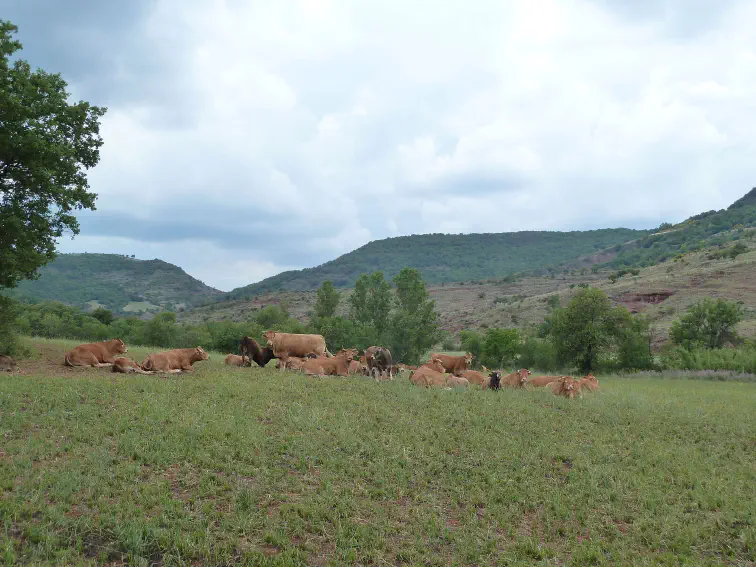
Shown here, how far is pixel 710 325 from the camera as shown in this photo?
1895 inches

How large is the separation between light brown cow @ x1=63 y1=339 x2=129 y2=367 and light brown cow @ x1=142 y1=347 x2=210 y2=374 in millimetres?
1435

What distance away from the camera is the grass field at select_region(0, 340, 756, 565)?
6.35 meters

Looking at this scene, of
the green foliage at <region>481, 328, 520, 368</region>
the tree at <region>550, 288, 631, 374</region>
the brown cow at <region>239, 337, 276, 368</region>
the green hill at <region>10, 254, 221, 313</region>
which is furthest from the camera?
the green hill at <region>10, 254, 221, 313</region>

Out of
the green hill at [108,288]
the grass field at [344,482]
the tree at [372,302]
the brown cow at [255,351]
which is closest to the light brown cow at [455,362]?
the brown cow at [255,351]

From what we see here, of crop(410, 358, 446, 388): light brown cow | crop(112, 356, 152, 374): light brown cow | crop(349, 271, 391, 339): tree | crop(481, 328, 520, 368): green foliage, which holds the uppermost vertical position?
crop(349, 271, 391, 339): tree

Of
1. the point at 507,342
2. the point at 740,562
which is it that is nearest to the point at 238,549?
the point at 740,562

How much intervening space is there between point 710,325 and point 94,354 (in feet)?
166

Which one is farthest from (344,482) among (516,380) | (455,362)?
(455,362)

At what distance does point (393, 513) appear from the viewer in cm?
736

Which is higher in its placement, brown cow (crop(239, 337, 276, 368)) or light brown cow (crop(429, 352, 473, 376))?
brown cow (crop(239, 337, 276, 368))

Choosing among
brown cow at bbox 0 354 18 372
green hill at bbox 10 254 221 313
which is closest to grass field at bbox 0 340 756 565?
brown cow at bbox 0 354 18 372

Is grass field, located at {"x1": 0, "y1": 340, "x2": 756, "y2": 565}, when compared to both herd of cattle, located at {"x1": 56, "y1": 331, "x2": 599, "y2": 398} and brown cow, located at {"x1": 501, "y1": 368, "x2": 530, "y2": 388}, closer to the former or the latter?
herd of cattle, located at {"x1": 56, "y1": 331, "x2": 599, "y2": 398}

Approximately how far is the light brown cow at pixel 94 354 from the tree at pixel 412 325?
34939 millimetres

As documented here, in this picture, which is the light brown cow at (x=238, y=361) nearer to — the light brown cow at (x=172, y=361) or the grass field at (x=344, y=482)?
the light brown cow at (x=172, y=361)
